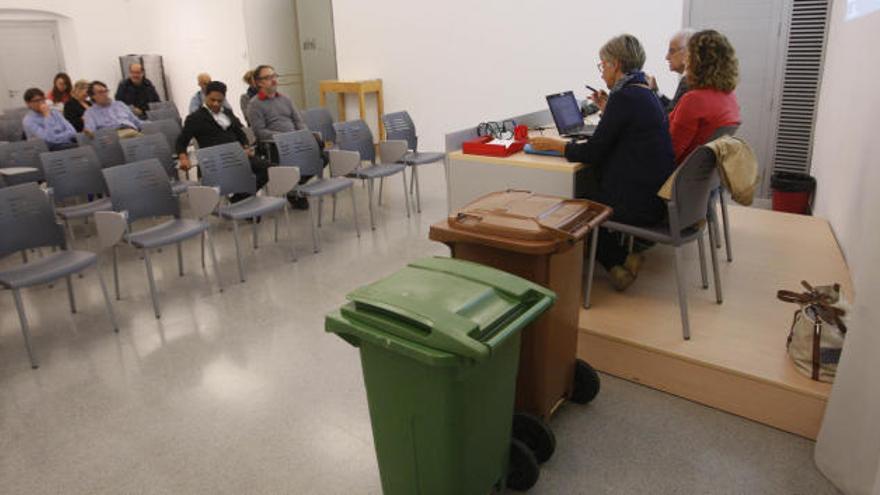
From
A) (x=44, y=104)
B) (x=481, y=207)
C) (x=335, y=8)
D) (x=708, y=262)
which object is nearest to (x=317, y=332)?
(x=481, y=207)

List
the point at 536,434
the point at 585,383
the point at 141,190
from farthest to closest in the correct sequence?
the point at 141,190 < the point at 585,383 < the point at 536,434

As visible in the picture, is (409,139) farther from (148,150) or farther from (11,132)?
(11,132)

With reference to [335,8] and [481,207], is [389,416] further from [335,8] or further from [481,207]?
[335,8]

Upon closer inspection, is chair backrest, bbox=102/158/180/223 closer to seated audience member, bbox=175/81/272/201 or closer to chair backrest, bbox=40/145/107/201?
chair backrest, bbox=40/145/107/201

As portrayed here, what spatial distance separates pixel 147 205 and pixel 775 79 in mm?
5030

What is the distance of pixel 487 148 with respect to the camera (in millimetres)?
3408

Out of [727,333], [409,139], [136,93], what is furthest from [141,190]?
[136,93]

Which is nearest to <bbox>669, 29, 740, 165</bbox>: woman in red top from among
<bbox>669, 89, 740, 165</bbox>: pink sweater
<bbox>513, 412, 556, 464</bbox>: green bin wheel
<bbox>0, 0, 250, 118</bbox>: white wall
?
<bbox>669, 89, 740, 165</bbox>: pink sweater

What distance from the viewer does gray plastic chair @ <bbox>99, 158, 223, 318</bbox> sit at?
11.9ft

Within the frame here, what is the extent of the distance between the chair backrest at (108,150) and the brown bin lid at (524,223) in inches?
163

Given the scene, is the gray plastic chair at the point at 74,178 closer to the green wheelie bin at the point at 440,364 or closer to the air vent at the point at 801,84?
the green wheelie bin at the point at 440,364

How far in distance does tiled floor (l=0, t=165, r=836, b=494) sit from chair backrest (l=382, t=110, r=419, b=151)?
241 cm

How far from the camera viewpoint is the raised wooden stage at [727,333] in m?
2.34

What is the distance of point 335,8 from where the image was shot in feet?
27.2
